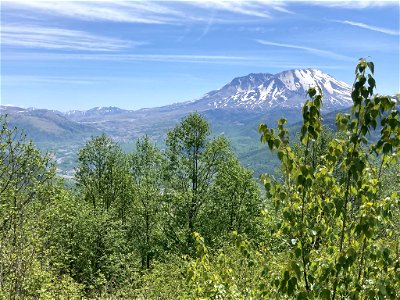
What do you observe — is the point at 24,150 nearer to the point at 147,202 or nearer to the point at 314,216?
the point at 147,202

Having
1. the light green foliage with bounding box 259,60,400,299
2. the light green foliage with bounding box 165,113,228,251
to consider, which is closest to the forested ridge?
the light green foliage with bounding box 259,60,400,299

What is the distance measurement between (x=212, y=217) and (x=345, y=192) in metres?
49.2

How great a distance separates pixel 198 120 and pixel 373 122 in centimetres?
5212

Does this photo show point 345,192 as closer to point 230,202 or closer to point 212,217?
point 212,217

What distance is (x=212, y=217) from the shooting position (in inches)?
2189

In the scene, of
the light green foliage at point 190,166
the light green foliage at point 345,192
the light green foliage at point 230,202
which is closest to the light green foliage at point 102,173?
the light green foliage at point 190,166

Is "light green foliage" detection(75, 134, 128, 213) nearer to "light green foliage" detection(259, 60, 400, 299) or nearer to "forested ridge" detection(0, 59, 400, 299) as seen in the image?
"forested ridge" detection(0, 59, 400, 299)

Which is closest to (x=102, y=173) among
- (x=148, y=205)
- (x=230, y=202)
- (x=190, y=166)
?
(x=148, y=205)

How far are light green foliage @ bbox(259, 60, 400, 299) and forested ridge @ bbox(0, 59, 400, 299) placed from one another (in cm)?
3

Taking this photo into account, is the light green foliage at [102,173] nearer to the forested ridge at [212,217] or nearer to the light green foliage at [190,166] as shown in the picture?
the forested ridge at [212,217]

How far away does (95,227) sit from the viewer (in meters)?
47.2

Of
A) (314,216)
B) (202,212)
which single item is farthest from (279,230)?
→ (202,212)

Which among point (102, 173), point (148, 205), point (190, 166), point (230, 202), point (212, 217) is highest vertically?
point (190, 166)

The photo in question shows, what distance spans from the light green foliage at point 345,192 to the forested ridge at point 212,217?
0.03 m
